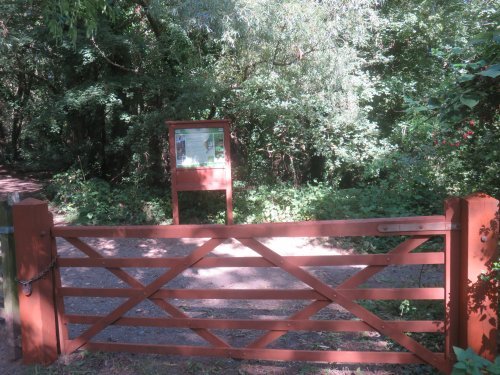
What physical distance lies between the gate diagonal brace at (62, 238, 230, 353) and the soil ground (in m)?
0.23

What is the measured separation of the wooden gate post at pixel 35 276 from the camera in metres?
3.83

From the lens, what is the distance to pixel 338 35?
31.3 ft

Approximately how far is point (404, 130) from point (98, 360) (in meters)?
9.28

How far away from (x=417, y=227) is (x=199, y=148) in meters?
6.11

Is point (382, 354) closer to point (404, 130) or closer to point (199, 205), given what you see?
point (199, 205)

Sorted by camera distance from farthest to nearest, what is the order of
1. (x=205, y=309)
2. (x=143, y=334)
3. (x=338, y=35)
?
1. (x=338, y=35)
2. (x=205, y=309)
3. (x=143, y=334)

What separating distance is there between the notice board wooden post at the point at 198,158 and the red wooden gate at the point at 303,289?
16.7 feet

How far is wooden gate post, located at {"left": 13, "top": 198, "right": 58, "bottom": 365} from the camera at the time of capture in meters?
3.83

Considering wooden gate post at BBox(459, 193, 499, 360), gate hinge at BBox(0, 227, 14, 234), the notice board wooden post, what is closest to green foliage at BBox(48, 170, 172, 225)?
the notice board wooden post

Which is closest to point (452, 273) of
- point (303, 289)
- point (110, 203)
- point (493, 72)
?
point (303, 289)

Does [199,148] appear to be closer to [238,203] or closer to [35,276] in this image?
[238,203]

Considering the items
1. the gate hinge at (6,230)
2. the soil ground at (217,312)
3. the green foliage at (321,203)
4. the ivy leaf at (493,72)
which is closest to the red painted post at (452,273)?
the soil ground at (217,312)

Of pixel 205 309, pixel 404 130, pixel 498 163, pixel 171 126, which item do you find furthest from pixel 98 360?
pixel 404 130

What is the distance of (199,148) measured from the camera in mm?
8969
